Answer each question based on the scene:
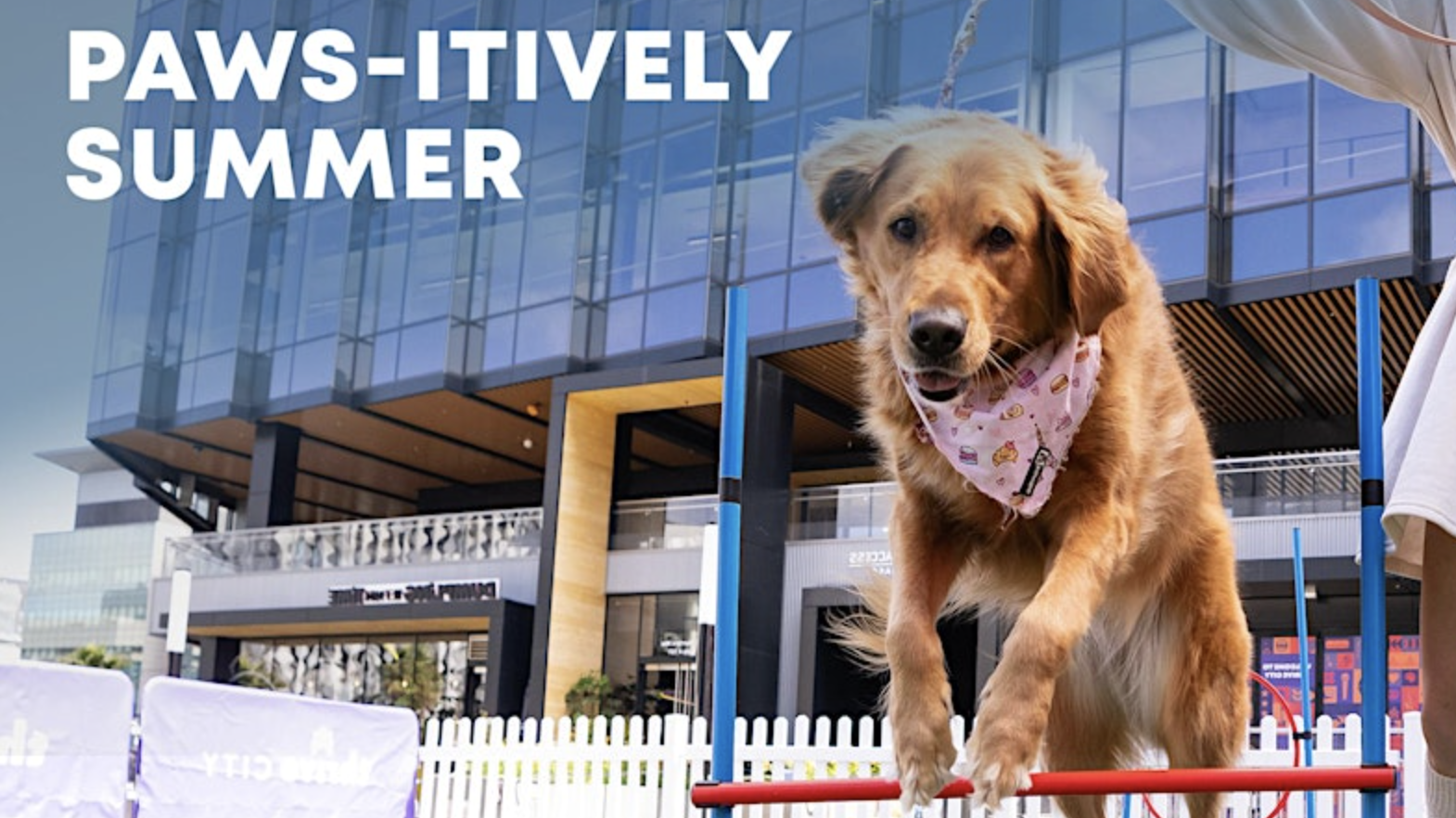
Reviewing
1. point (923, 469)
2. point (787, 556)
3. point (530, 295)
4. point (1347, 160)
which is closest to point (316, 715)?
point (923, 469)

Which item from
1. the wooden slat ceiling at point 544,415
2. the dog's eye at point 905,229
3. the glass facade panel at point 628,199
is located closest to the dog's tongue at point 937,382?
the dog's eye at point 905,229

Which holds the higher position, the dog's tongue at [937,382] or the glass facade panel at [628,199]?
the glass facade panel at [628,199]

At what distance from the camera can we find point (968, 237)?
7.89 ft

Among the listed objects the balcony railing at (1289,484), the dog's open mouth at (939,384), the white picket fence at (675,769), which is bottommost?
→ the white picket fence at (675,769)

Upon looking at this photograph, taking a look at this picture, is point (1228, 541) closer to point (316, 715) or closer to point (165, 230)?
point (316, 715)

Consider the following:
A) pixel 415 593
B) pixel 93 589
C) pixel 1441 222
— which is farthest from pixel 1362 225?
pixel 93 589

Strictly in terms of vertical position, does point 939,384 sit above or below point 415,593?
below

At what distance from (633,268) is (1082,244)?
2070 centimetres

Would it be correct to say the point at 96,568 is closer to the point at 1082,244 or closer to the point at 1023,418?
the point at 1023,418

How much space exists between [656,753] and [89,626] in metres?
36.2

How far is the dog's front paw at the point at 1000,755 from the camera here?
236cm

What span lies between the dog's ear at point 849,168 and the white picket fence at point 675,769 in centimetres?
546

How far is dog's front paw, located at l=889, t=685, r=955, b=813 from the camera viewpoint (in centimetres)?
249

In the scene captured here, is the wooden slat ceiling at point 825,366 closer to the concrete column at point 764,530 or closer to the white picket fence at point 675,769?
the concrete column at point 764,530
